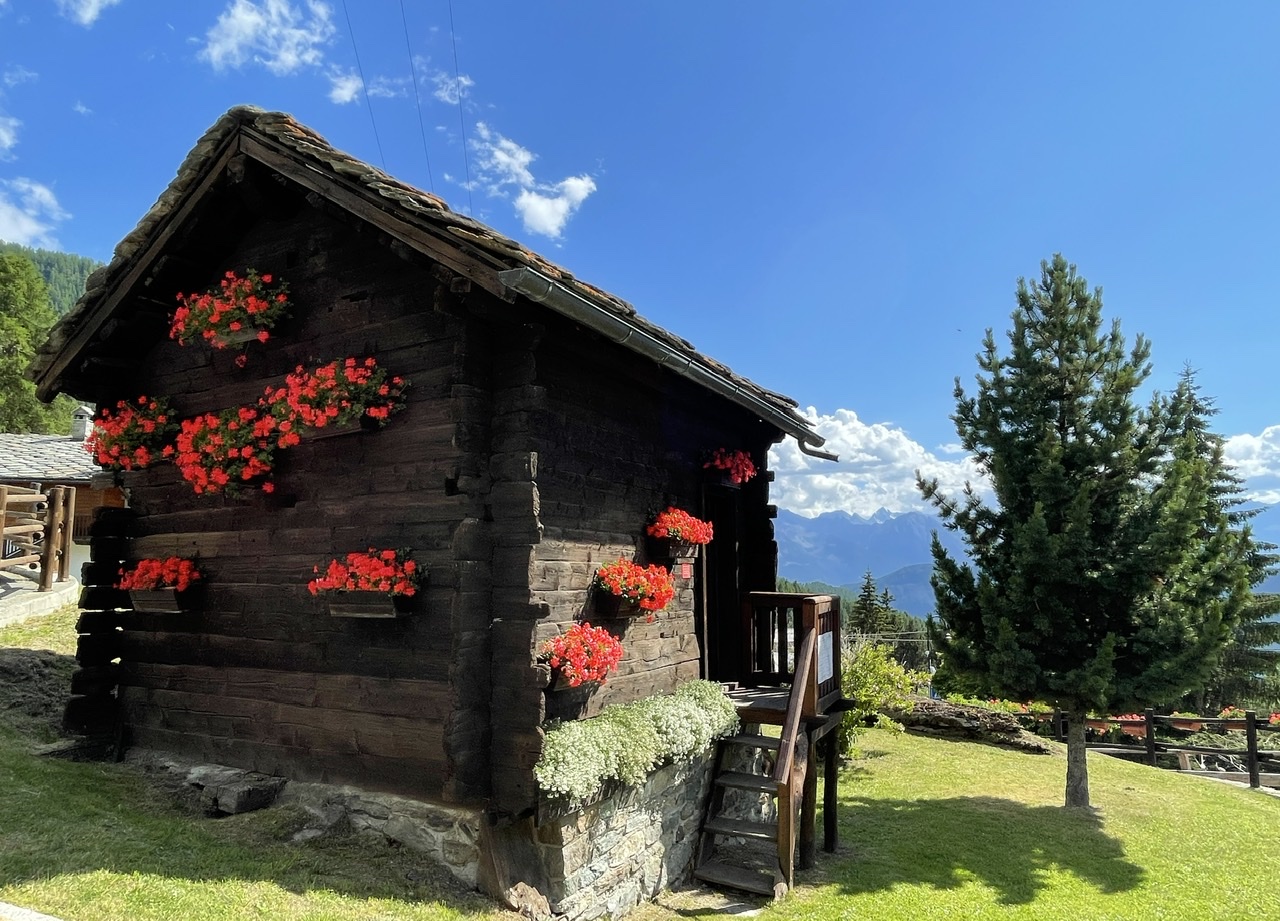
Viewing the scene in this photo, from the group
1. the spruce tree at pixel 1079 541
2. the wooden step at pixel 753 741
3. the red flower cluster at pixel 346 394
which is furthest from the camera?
the spruce tree at pixel 1079 541

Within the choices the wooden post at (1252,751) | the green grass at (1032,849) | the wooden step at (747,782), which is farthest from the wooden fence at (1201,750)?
the wooden step at (747,782)

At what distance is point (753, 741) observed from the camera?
799 cm

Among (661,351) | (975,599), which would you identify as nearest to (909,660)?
(975,599)

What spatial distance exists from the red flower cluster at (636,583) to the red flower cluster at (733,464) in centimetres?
209

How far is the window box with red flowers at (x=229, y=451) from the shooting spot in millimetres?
6678

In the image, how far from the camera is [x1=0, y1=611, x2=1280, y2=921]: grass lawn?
489 centimetres

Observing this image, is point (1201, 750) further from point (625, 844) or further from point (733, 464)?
point (625, 844)

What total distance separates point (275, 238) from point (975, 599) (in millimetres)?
10545

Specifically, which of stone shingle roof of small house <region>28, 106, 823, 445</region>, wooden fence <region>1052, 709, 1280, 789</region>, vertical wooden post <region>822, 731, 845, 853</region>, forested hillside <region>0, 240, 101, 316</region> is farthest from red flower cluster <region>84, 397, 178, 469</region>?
forested hillside <region>0, 240, 101, 316</region>

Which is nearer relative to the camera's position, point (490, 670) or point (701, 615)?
point (490, 670)

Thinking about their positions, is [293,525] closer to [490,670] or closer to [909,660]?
[490,670]

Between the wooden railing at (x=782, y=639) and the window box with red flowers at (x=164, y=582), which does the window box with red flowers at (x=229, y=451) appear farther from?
the wooden railing at (x=782, y=639)

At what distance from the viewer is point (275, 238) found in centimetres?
735

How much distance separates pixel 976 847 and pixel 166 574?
9.51 meters
